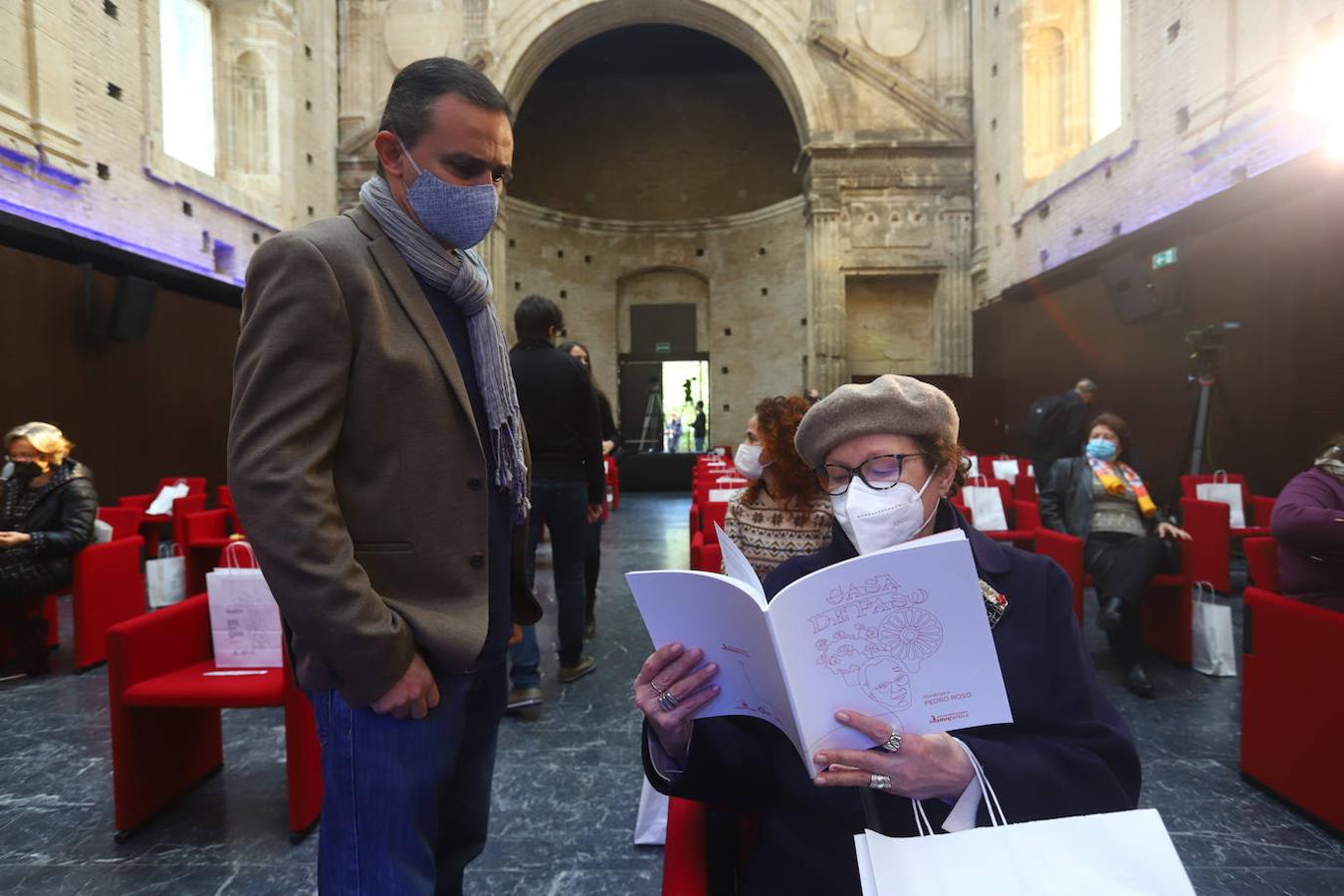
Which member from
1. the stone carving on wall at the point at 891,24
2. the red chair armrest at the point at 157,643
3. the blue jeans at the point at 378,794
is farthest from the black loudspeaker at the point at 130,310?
the stone carving on wall at the point at 891,24

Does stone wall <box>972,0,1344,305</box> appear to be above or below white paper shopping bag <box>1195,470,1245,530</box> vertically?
above

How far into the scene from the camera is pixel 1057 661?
112 cm

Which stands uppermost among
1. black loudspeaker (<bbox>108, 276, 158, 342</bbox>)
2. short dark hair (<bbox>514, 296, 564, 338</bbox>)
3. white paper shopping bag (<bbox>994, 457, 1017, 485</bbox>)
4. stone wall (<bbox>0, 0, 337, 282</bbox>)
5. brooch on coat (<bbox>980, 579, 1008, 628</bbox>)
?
stone wall (<bbox>0, 0, 337, 282</bbox>)

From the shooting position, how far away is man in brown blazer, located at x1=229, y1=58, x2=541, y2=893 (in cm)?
103

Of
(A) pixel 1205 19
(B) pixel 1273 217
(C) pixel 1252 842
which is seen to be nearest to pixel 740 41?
(A) pixel 1205 19

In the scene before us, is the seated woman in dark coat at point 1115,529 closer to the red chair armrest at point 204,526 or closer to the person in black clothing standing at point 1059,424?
the person in black clothing standing at point 1059,424

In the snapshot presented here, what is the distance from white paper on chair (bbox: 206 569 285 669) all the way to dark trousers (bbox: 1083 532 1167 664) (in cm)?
362

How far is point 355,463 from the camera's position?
1.14 meters

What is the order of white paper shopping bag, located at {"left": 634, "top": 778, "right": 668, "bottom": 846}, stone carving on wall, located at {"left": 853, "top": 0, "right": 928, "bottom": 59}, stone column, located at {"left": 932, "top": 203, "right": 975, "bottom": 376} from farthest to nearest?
1. stone column, located at {"left": 932, "top": 203, "right": 975, "bottom": 376}
2. stone carving on wall, located at {"left": 853, "top": 0, "right": 928, "bottom": 59}
3. white paper shopping bag, located at {"left": 634, "top": 778, "right": 668, "bottom": 846}

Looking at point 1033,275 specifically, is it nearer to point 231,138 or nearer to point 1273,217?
point 1273,217

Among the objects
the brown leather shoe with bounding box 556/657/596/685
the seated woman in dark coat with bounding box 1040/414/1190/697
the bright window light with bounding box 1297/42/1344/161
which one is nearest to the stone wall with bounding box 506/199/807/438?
the bright window light with bounding box 1297/42/1344/161

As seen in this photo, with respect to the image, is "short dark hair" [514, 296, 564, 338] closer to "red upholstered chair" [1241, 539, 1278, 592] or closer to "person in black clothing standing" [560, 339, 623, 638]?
"person in black clothing standing" [560, 339, 623, 638]

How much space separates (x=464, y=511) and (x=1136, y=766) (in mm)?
1083

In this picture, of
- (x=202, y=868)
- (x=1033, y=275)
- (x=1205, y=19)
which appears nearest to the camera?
(x=202, y=868)
